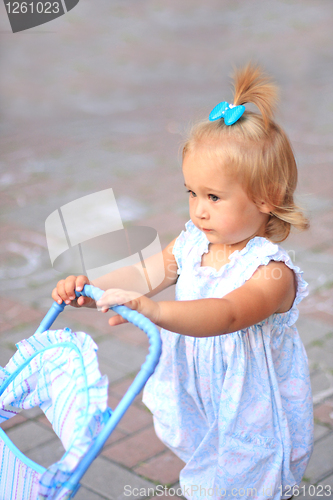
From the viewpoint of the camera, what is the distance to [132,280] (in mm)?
1293

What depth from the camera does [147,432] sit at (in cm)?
179

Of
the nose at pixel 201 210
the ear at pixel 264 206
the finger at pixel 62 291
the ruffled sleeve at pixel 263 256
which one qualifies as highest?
the nose at pixel 201 210

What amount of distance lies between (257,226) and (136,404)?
97cm

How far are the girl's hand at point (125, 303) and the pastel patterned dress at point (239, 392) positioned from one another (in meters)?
0.31

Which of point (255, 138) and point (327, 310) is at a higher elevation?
point (255, 138)

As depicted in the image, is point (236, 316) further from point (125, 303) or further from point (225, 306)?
point (125, 303)

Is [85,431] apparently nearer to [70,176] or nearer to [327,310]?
[327,310]

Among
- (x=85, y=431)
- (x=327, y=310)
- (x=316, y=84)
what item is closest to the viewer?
(x=85, y=431)

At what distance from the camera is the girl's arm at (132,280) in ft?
3.59

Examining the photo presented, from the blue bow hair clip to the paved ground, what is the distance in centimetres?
12

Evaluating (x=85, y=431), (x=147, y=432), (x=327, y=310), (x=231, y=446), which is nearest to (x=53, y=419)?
(x=85, y=431)

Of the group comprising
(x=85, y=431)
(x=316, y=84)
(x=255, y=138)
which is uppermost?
(x=255, y=138)

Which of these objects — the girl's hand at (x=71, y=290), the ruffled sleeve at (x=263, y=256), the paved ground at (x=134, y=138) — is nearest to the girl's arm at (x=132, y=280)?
the girl's hand at (x=71, y=290)

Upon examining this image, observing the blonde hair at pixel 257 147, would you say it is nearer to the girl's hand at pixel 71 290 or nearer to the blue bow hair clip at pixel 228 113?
the blue bow hair clip at pixel 228 113
